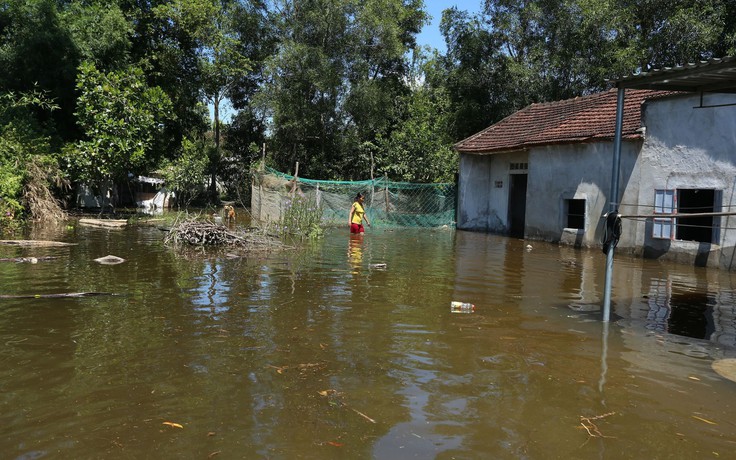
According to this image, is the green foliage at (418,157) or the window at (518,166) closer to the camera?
the window at (518,166)

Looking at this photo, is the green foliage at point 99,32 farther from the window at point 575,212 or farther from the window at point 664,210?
the window at point 664,210

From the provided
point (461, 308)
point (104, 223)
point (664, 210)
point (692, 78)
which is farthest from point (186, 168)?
point (692, 78)

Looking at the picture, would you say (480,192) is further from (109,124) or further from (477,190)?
(109,124)

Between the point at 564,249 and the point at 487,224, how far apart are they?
6.38 m

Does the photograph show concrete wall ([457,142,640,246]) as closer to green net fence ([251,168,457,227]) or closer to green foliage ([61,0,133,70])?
green net fence ([251,168,457,227])

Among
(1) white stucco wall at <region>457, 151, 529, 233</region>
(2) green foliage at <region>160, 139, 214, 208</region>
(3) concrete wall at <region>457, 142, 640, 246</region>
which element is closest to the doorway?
(3) concrete wall at <region>457, 142, 640, 246</region>

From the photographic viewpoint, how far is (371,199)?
21625 millimetres

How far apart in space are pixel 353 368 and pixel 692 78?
504 cm

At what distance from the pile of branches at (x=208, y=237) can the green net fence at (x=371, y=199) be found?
537cm

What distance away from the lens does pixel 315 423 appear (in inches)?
153

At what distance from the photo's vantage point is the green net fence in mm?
19266

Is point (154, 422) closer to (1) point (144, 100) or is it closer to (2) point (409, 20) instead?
(1) point (144, 100)

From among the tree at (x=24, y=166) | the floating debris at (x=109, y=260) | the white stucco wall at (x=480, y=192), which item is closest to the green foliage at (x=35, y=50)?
the tree at (x=24, y=166)

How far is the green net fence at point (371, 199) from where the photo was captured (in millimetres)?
19266
